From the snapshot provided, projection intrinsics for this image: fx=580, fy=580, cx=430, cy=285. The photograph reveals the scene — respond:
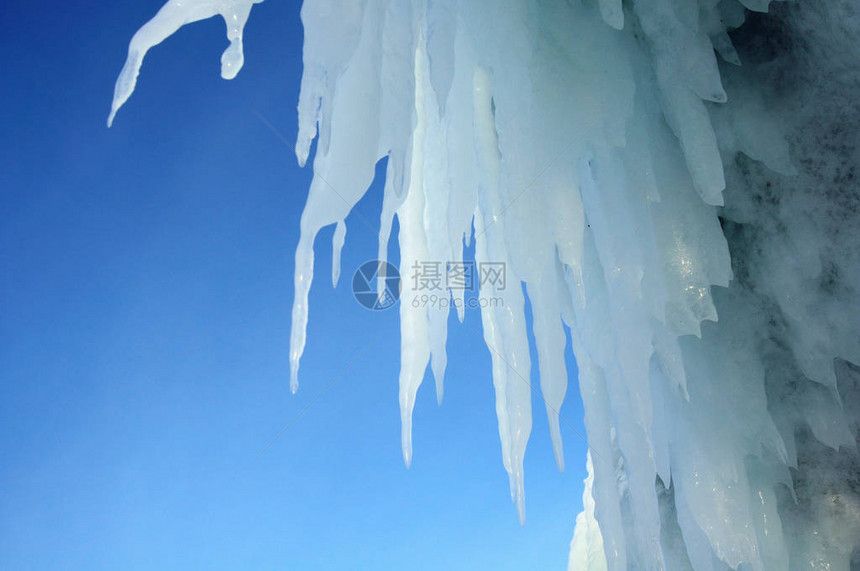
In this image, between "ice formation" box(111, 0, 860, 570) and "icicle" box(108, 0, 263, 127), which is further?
"ice formation" box(111, 0, 860, 570)

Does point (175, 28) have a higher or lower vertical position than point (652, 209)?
higher

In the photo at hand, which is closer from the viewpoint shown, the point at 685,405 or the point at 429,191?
the point at 685,405

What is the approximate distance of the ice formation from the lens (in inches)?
63.0

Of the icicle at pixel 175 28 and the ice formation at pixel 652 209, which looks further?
the ice formation at pixel 652 209

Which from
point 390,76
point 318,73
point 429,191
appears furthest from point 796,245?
point 318,73

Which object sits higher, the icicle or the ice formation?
the icicle

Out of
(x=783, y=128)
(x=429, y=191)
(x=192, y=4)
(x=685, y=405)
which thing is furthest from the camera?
(x=429, y=191)

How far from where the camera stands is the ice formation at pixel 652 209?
1600 millimetres

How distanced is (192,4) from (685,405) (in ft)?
6.07

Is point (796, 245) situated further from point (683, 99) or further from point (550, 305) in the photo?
point (550, 305)

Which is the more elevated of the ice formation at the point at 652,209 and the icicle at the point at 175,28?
the icicle at the point at 175,28

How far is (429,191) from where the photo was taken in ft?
6.57

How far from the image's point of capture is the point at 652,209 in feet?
5.96

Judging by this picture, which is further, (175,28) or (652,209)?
(652,209)
